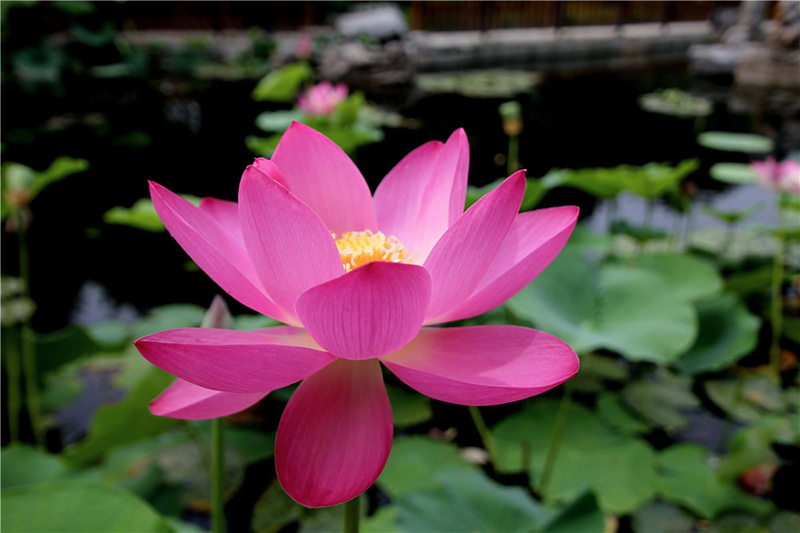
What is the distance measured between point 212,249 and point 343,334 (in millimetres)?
102

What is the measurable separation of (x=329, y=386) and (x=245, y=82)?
8.43 m

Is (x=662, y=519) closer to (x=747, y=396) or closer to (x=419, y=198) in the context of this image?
(x=747, y=396)

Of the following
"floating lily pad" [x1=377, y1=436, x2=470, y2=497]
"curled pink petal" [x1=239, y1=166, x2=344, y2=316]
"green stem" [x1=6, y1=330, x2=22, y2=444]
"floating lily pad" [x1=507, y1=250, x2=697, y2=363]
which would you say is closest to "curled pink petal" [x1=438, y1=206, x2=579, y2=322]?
"curled pink petal" [x1=239, y1=166, x2=344, y2=316]

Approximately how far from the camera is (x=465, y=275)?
382 mm

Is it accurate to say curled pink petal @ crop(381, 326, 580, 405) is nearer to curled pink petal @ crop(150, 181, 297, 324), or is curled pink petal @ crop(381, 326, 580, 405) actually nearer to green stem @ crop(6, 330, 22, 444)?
curled pink petal @ crop(150, 181, 297, 324)

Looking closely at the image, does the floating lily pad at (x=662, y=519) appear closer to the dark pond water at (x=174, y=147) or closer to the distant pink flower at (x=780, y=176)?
the distant pink flower at (x=780, y=176)

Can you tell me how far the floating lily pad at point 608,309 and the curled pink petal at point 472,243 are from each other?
575 mm

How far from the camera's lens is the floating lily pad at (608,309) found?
99 centimetres

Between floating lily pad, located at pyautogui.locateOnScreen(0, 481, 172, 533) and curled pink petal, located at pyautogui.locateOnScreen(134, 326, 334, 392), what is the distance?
0.68 ft

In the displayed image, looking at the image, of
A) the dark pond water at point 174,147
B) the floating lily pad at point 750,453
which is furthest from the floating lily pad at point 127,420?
the dark pond water at point 174,147

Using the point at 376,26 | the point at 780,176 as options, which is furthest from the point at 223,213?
the point at 376,26

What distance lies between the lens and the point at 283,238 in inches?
14.6

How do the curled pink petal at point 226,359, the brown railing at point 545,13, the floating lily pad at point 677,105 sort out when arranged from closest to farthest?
the curled pink petal at point 226,359, the floating lily pad at point 677,105, the brown railing at point 545,13

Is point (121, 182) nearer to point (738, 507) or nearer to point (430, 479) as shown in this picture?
point (430, 479)
